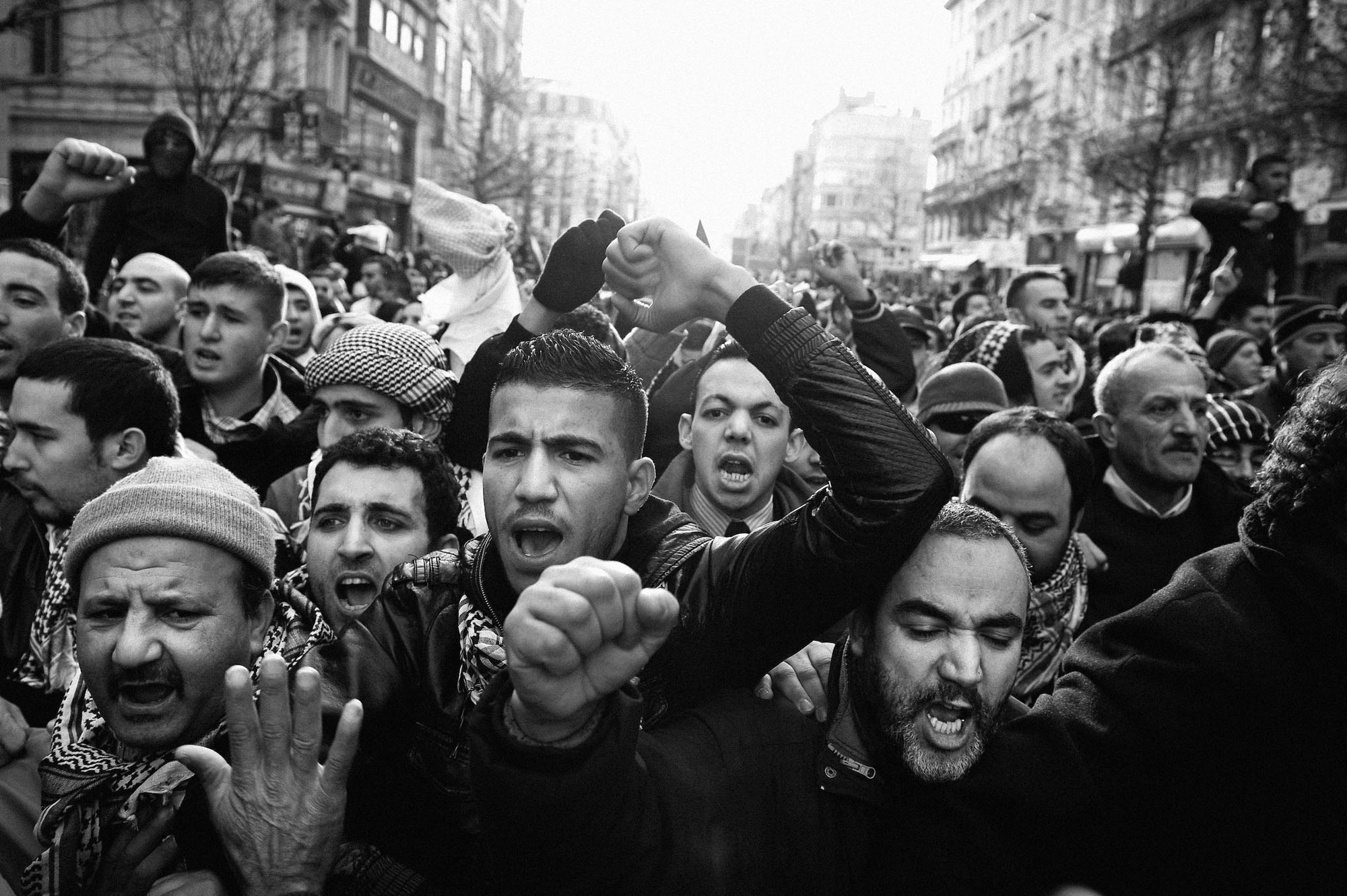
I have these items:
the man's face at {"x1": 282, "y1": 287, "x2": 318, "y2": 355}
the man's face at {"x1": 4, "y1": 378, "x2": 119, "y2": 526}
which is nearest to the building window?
the man's face at {"x1": 282, "y1": 287, "x2": 318, "y2": 355}

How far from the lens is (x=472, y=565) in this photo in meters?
1.95

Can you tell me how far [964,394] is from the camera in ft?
13.0

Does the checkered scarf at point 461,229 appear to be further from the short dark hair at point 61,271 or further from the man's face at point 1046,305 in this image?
the man's face at point 1046,305

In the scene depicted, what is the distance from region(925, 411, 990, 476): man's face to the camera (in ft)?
12.9

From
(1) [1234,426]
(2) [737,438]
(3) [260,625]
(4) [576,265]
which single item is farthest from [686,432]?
(1) [1234,426]

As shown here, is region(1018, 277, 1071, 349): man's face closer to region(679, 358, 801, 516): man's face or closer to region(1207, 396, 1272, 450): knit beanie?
region(1207, 396, 1272, 450): knit beanie

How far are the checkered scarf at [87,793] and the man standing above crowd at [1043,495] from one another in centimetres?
215

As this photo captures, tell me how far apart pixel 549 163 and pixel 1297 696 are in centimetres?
4514

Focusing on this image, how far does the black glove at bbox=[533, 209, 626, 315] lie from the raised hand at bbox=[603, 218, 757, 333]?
68 centimetres

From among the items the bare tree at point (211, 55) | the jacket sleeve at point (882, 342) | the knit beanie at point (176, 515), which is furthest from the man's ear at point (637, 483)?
the bare tree at point (211, 55)

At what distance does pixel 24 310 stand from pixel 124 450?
1403mm

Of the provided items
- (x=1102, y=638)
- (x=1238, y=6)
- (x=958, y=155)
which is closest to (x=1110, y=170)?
(x=1238, y=6)

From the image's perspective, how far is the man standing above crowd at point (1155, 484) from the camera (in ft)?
11.5

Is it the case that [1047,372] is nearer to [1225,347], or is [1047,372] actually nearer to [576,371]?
[1225,347]
